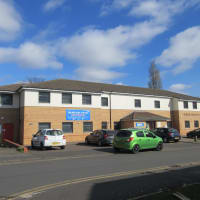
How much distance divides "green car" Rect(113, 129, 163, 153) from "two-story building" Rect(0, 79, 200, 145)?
9.51 meters

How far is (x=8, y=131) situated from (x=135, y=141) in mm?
14420

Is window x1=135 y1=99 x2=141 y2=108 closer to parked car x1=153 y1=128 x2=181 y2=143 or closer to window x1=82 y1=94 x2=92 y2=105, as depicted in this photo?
parked car x1=153 y1=128 x2=181 y2=143

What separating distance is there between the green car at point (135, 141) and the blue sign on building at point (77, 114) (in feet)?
30.8

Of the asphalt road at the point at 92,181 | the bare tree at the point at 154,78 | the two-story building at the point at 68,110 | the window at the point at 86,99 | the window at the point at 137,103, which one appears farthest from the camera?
the bare tree at the point at 154,78

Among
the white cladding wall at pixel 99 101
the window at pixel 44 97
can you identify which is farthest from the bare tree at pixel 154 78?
the window at pixel 44 97

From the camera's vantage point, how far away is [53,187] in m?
6.16

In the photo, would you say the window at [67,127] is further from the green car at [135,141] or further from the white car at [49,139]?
the green car at [135,141]

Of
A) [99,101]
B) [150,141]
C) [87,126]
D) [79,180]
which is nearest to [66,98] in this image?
[87,126]

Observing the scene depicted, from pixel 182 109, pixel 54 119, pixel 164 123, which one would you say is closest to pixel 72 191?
pixel 54 119

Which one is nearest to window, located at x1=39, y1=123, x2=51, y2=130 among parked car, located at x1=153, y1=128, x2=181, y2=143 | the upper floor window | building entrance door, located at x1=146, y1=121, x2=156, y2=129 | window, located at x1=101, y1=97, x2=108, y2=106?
the upper floor window

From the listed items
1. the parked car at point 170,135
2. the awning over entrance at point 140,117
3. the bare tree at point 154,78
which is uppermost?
the bare tree at point 154,78

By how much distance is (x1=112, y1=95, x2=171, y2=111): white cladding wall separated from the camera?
28194 millimetres

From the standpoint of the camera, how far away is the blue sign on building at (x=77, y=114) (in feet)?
76.2

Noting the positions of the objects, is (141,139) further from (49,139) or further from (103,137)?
(49,139)
